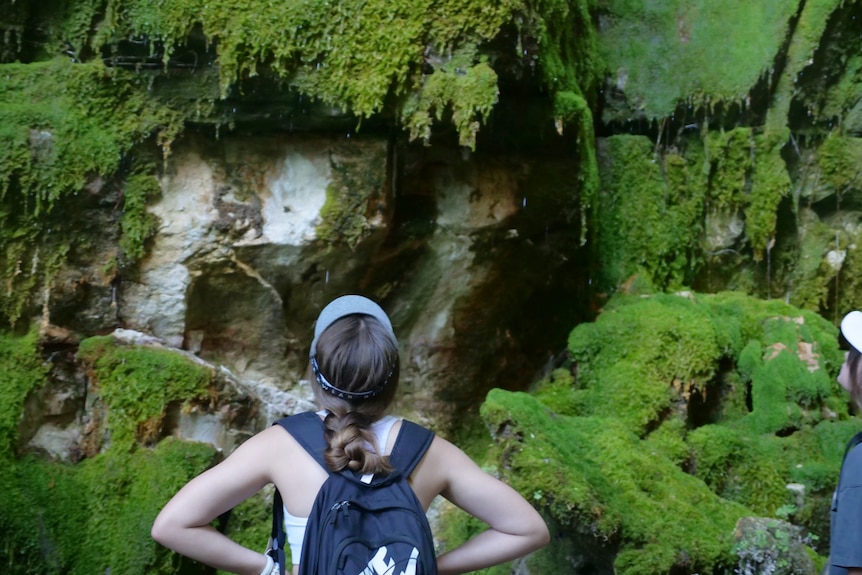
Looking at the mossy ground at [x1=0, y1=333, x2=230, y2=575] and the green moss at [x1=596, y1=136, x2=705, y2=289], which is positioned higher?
the green moss at [x1=596, y1=136, x2=705, y2=289]

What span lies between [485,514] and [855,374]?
3.94ft

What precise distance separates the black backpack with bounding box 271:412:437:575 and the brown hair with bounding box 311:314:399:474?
43mm

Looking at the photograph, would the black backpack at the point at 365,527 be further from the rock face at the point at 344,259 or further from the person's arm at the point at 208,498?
the rock face at the point at 344,259

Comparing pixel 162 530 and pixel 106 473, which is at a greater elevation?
pixel 162 530

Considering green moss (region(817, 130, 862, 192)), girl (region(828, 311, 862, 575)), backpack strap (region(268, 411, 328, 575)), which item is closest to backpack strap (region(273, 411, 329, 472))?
backpack strap (region(268, 411, 328, 575))

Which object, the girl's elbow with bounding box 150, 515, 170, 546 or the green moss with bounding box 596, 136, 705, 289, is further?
the green moss with bounding box 596, 136, 705, 289

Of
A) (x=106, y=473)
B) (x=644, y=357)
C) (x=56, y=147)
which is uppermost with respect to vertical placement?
(x=56, y=147)

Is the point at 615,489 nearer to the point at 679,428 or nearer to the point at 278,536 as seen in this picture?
the point at 679,428

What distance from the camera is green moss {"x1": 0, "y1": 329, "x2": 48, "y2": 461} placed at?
5.34 m

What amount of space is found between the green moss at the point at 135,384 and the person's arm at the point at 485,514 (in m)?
4.06

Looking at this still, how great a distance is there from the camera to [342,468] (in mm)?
1892

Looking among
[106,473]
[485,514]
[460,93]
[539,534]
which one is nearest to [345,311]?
[485,514]

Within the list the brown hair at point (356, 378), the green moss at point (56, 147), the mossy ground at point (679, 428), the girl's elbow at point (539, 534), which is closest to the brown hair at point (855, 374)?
the girl's elbow at point (539, 534)

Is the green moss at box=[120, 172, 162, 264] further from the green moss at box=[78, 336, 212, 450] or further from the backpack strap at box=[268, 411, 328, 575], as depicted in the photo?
the backpack strap at box=[268, 411, 328, 575]
